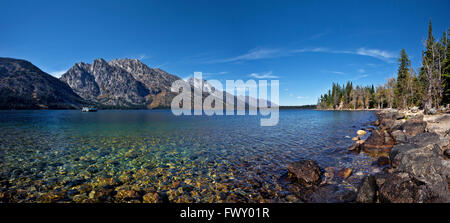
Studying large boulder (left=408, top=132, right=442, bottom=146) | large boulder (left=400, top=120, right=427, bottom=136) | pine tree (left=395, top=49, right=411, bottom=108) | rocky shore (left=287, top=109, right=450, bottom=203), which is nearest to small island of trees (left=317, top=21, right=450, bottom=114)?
pine tree (left=395, top=49, right=411, bottom=108)

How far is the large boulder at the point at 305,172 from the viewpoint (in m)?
11.6

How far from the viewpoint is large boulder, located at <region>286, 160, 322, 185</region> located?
455 inches

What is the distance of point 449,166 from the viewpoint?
9.76 m

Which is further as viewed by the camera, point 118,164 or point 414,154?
point 118,164

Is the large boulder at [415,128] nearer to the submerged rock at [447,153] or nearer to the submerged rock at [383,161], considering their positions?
the submerged rock at [447,153]

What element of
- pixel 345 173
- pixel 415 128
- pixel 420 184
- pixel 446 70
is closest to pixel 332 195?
pixel 420 184

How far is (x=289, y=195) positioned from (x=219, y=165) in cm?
678

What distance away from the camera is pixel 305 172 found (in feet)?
39.0

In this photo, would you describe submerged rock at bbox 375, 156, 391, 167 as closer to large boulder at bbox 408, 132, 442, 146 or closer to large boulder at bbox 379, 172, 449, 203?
large boulder at bbox 408, 132, 442, 146

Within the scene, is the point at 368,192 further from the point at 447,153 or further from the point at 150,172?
the point at 150,172

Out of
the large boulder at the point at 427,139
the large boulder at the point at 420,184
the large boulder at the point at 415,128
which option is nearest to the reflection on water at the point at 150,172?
the large boulder at the point at 420,184
